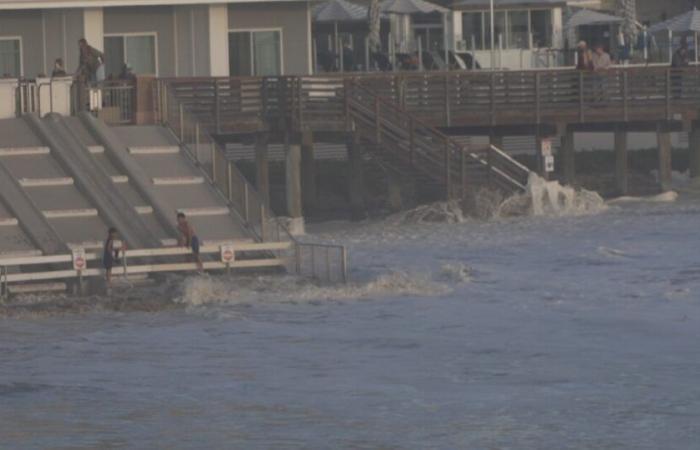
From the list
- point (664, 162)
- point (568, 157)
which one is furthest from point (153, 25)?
point (664, 162)

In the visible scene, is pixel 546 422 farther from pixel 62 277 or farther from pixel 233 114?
pixel 233 114

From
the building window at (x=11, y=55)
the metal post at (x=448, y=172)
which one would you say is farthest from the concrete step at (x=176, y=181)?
the building window at (x=11, y=55)

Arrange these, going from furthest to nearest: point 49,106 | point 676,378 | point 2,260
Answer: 1. point 49,106
2. point 2,260
3. point 676,378

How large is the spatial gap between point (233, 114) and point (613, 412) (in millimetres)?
23460

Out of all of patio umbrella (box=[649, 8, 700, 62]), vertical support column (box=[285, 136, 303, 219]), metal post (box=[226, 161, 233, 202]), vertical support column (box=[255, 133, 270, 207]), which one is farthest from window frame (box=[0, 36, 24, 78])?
patio umbrella (box=[649, 8, 700, 62])

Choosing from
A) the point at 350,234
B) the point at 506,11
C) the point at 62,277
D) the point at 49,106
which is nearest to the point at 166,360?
the point at 62,277

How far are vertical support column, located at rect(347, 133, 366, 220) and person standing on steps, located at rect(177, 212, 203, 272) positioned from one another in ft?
44.4

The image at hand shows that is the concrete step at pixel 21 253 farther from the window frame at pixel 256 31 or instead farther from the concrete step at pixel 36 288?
the window frame at pixel 256 31

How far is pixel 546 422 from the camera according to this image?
2516 cm

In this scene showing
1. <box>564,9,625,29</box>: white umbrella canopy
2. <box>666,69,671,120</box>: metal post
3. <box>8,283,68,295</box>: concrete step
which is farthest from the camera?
<box>564,9,625,29</box>: white umbrella canopy

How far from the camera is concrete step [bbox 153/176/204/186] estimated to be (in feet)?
132

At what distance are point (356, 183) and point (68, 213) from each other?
14.4 m

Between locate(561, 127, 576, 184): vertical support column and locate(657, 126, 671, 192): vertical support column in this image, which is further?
locate(657, 126, 671, 192): vertical support column

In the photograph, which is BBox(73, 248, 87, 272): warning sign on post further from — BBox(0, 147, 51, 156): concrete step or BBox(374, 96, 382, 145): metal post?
BBox(374, 96, 382, 145): metal post
